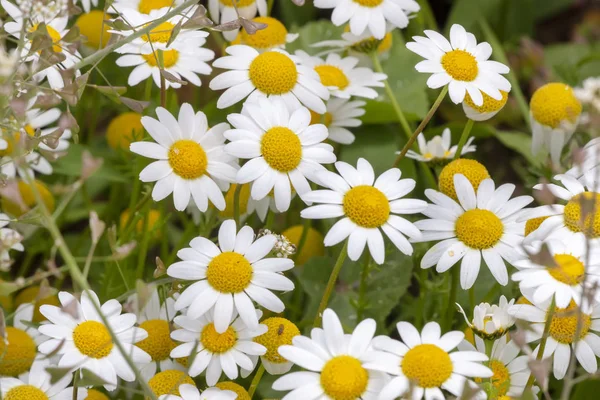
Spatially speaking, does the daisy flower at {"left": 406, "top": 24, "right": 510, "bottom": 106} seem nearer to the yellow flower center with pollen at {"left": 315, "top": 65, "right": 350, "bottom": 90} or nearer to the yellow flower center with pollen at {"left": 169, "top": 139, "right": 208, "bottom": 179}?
the yellow flower center with pollen at {"left": 315, "top": 65, "right": 350, "bottom": 90}

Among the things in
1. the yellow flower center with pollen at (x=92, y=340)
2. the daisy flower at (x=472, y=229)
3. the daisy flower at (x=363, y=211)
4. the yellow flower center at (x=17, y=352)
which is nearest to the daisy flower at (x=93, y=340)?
the yellow flower center with pollen at (x=92, y=340)

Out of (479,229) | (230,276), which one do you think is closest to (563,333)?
(479,229)

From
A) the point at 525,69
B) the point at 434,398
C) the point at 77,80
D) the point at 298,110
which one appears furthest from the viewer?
the point at 525,69

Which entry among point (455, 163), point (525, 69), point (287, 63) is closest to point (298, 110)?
point (287, 63)

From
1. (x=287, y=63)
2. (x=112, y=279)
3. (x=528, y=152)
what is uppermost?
(x=287, y=63)

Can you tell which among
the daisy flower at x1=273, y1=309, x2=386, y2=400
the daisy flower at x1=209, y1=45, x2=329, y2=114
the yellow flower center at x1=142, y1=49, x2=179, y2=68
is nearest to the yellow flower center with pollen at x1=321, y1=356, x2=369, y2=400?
the daisy flower at x1=273, y1=309, x2=386, y2=400

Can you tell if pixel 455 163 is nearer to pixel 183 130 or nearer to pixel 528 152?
pixel 183 130

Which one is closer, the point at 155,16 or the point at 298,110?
the point at 298,110
